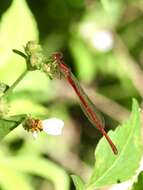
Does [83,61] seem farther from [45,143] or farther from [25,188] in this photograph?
[25,188]

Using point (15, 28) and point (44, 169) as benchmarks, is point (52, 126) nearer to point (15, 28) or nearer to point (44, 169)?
point (15, 28)

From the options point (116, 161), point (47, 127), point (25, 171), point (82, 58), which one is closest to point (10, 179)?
point (25, 171)

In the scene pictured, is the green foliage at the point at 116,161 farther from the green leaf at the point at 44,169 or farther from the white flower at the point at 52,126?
the green leaf at the point at 44,169

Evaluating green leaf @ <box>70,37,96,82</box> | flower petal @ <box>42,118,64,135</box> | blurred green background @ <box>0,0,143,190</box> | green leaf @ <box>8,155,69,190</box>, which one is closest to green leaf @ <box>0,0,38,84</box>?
blurred green background @ <box>0,0,143,190</box>

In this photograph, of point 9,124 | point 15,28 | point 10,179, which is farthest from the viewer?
point 10,179

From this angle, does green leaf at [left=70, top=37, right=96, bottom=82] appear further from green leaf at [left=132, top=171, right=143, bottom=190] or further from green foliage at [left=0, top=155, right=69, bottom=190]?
green leaf at [left=132, top=171, right=143, bottom=190]

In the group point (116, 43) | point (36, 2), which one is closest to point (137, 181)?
point (36, 2)

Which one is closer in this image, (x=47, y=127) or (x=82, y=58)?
(x=47, y=127)
